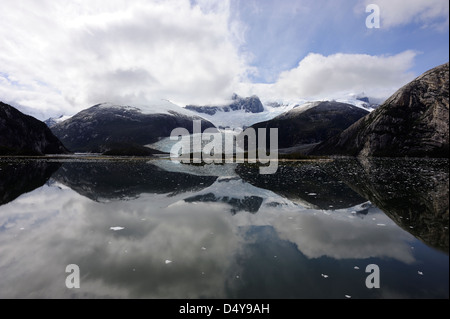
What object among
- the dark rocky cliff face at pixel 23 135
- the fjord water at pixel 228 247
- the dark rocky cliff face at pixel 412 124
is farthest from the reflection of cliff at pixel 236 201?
the dark rocky cliff face at pixel 23 135

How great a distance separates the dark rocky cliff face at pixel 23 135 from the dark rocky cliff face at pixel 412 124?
15328 centimetres

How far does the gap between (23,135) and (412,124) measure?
606ft

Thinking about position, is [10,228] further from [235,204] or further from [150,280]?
[235,204]

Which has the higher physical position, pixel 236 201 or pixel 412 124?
pixel 412 124

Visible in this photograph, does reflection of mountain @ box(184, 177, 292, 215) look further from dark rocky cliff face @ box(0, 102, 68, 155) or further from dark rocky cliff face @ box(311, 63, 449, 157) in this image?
dark rocky cliff face @ box(0, 102, 68, 155)

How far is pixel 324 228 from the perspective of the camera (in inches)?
458

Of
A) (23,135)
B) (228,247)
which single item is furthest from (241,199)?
(23,135)

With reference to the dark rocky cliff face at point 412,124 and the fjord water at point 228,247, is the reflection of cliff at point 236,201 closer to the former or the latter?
the fjord water at point 228,247

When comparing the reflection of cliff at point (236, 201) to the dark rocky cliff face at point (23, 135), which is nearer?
the reflection of cliff at point (236, 201)

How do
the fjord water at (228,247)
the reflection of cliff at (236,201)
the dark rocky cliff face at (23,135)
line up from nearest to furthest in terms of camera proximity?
the fjord water at (228,247), the reflection of cliff at (236,201), the dark rocky cliff face at (23,135)

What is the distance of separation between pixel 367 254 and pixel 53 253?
→ 1186 centimetres

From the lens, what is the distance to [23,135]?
123688mm

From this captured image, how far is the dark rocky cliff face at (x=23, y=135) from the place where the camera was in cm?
11469

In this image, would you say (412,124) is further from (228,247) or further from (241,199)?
(228,247)
